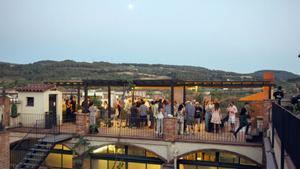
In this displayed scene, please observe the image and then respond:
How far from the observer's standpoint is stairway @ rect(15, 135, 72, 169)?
14.2 metres

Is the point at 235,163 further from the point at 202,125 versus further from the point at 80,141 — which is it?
Result: the point at 80,141

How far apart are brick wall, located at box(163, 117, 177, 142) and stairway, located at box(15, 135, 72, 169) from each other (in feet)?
16.4

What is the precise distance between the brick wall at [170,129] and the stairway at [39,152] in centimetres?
501

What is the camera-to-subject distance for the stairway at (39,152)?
1417 cm

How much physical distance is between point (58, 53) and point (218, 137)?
157 meters

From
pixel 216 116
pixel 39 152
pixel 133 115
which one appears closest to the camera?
pixel 39 152

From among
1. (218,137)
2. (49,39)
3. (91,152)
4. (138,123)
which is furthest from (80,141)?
(49,39)

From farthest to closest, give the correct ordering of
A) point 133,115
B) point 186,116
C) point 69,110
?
point 69,110, point 133,115, point 186,116

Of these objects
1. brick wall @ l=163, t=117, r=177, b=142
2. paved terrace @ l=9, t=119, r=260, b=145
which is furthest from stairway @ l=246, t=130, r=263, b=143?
brick wall @ l=163, t=117, r=177, b=142

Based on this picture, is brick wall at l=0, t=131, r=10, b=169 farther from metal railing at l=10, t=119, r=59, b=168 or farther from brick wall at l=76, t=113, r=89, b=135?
brick wall at l=76, t=113, r=89, b=135

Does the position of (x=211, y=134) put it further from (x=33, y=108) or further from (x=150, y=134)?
(x=33, y=108)

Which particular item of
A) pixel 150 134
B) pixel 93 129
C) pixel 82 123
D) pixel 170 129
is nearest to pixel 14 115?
pixel 82 123

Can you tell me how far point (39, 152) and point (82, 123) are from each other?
243 cm

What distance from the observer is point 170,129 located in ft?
48.0
